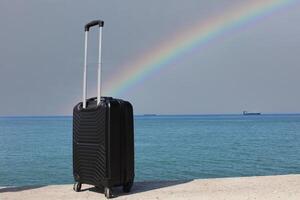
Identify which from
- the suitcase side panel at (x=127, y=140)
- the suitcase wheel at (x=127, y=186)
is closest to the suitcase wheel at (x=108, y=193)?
the suitcase side panel at (x=127, y=140)

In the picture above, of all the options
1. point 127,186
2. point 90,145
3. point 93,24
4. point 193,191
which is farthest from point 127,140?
point 93,24

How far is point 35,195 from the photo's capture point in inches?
318

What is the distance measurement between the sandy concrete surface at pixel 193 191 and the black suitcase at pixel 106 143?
0.27m

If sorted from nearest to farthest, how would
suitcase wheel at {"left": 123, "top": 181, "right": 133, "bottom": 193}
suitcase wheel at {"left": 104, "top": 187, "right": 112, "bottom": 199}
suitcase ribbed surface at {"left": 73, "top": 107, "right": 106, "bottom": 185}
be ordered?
1. suitcase wheel at {"left": 104, "top": 187, "right": 112, "bottom": 199}
2. suitcase ribbed surface at {"left": 73, "top": 107, "right": 106, "bottom": 185}
3. suitcase wheel at {"left": 123, "top": 181, "right": 133, "bottom": 193}

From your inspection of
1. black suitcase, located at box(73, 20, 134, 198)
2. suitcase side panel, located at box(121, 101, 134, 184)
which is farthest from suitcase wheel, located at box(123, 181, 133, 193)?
suitcase side panel, located at box(121, 101, 134, 184)

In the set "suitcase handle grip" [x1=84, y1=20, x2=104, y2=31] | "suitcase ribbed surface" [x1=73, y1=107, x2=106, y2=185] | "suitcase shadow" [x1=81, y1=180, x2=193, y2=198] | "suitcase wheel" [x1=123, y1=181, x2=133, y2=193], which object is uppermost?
"suitcase handle grip" [x1=84, y1=20, x2=104, y2=31]

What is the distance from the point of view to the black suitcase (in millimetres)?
7820

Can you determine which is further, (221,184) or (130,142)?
(221,184)

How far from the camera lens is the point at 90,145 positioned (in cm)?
812

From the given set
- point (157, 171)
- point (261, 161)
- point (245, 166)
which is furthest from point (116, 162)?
point (261, 161)

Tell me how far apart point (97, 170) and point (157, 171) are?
18682mm

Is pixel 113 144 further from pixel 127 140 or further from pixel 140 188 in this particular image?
pixel 140 188

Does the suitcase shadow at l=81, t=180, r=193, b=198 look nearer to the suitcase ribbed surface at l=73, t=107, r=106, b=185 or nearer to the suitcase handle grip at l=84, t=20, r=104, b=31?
the suitcase ribbed surface at l=73, t=107, r=106, b=185

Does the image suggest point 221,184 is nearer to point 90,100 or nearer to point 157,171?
point 90,100
